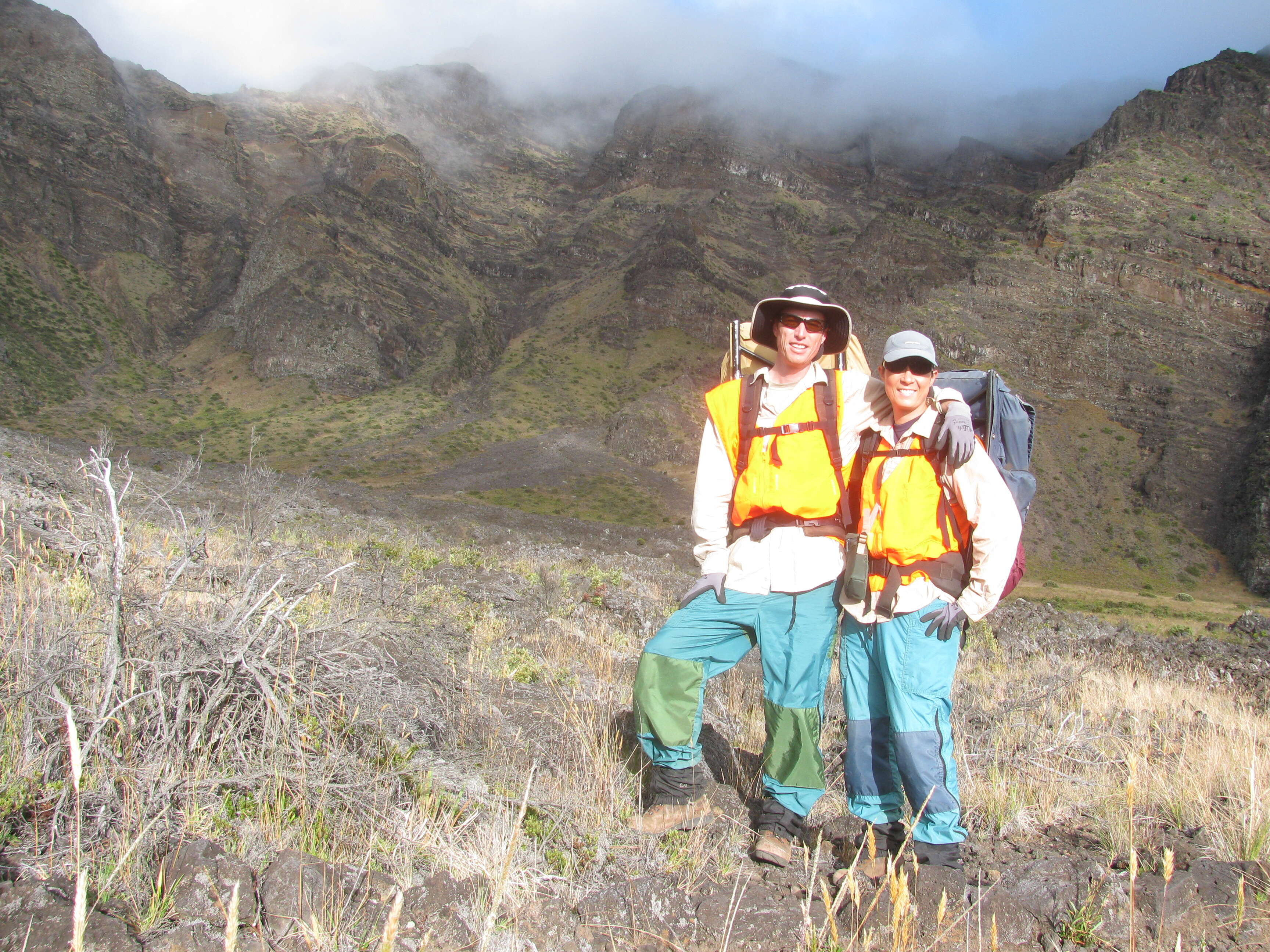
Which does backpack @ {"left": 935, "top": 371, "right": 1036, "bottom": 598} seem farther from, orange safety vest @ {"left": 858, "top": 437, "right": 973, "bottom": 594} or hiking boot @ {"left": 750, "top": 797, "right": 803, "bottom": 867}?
hiking boot @ {"left": 750, "top": 797, "right": 803, "bottom": 867}

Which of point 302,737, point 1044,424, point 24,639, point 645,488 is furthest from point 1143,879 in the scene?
point 1044,424

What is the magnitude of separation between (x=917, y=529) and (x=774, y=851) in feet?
4.18

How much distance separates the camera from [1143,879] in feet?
8.34

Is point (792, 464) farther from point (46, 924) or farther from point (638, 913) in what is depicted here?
point (46, 924)

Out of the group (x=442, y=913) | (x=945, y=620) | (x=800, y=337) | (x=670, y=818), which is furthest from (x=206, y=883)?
(x=800, y=337)

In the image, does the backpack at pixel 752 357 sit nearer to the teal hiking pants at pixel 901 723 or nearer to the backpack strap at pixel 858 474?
the backpack strap at pixel 858 474

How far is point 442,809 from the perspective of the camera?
104 inches

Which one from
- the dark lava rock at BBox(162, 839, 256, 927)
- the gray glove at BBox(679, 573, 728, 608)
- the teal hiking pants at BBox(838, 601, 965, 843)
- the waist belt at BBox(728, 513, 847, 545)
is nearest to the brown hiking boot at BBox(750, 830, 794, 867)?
the teal hiking pants at BBox(838, 601, 965, 843)

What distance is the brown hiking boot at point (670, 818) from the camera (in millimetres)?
2789

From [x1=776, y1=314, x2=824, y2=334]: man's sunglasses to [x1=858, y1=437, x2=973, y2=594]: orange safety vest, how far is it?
58 centimetres

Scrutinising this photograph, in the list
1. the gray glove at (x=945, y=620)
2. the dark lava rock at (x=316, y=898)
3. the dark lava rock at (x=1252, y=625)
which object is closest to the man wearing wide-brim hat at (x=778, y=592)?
the gray glove at (x=945, y=620)

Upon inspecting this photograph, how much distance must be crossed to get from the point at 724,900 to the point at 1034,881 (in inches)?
43.3

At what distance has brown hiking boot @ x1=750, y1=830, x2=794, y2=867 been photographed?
266cm

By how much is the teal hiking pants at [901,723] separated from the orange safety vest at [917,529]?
14cm
